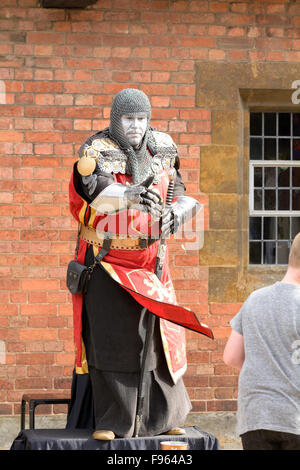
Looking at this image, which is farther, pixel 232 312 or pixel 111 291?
pixel 232 312

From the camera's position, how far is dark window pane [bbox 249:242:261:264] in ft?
22.3

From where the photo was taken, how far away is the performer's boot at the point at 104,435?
4281 millimetres

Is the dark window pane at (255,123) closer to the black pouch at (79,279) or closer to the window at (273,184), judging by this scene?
the window at (273,184)

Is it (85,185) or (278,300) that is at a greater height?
(85,185)

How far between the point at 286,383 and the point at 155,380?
4.12 ft

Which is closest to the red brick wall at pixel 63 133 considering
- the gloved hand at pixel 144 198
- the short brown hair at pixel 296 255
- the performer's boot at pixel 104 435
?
the performer's boot at pixel 104 435

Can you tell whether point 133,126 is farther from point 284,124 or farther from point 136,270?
point 284,124

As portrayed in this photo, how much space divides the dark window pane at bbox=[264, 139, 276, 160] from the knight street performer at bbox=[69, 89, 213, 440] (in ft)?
7.90

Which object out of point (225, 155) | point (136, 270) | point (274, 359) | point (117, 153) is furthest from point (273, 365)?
point (225, 155)

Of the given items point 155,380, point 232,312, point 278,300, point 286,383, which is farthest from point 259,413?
point 232,312

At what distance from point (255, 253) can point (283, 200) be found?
1.60 ft
